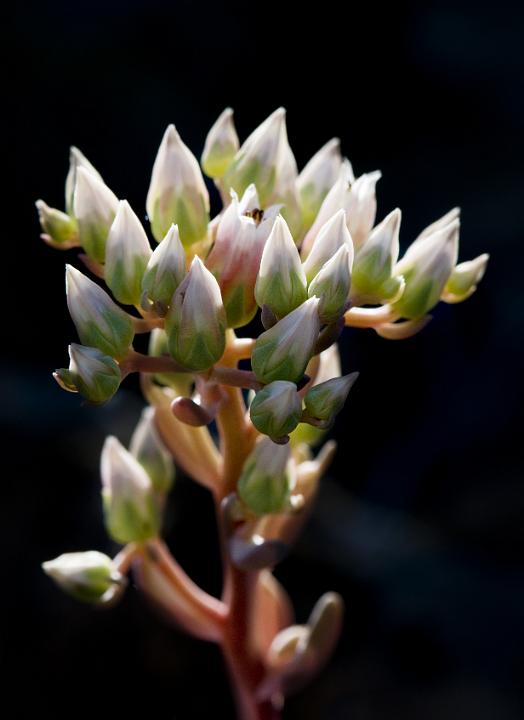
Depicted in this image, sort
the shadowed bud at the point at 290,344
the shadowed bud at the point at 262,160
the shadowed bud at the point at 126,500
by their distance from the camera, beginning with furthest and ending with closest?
the shadowed bud at the point at 126,500, the shadowed bud at the point at 262,160, the shadowed bud at the point at 290,344

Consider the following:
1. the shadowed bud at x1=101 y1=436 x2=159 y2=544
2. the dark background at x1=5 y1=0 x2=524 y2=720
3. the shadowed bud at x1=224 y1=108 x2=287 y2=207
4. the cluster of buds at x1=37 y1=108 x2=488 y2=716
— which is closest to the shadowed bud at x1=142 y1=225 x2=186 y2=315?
the cluster of buds at x1=37 y1=108 x2=488 y2=716

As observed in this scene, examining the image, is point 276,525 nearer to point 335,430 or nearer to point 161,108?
point 335,430

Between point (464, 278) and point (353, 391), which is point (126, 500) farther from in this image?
point (353, 391)

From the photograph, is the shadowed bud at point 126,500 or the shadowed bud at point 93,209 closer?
the shadowed bud at point 93,209

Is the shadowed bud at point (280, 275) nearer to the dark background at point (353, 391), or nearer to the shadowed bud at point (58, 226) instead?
the shadowed bud at point (58, 226)

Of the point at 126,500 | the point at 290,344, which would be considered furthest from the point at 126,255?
the point at 126,500

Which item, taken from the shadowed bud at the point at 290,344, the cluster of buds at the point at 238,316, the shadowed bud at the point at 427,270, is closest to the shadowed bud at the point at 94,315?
the cluster of buds at the point at 238,316
